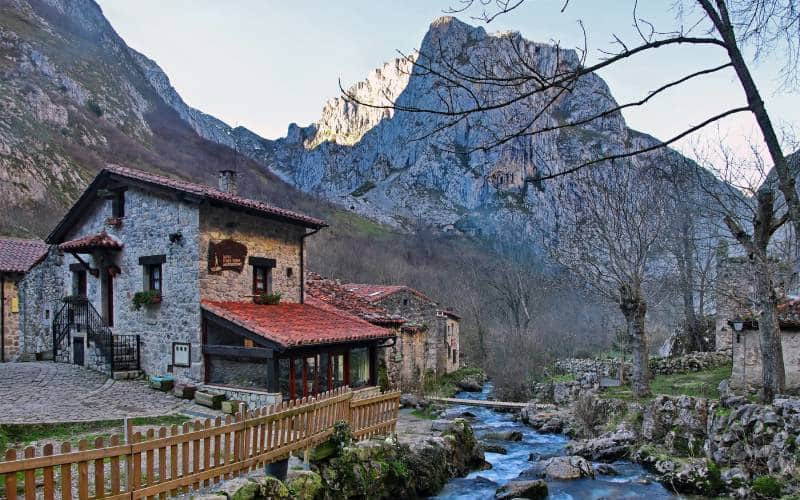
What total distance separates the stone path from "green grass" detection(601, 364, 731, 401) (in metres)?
14.2

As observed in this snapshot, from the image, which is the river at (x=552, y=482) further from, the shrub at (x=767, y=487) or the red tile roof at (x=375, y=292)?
the red tile roof at (x=375, y=292)

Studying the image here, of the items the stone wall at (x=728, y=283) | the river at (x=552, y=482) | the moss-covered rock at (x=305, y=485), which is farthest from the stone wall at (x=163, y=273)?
the stone wall at (x=728, y=283)

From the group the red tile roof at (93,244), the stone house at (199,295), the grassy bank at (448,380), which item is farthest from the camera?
the grassy bank at (448,380)

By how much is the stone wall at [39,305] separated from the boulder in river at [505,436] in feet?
58.4

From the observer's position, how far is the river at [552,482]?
12.1 meters

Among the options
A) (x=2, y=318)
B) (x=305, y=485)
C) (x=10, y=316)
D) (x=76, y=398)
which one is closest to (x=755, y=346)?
(x=305, y=485)

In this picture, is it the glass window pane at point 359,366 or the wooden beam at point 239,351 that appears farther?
the glass window pane at point 359,366

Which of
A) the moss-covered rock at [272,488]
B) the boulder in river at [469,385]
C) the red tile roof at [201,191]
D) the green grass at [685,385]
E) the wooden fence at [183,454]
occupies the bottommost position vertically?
the boulder in river at [469,385]

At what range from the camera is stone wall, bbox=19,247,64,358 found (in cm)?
2195

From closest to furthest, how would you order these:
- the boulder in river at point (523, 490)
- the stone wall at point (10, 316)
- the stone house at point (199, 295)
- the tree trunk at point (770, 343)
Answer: the boulder in river at point (523, 490)
the tree trunk at point (770, 343)
the stone house at point (199, 295)
the stone wall at point (10, 316)

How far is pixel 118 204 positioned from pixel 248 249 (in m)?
4.87

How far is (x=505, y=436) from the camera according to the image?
18031 mm

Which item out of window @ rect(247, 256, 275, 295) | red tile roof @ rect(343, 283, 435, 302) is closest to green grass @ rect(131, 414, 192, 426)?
window @ rect(247, 256, 275, 295)

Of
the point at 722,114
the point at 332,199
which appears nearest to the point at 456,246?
the point at 332,199
